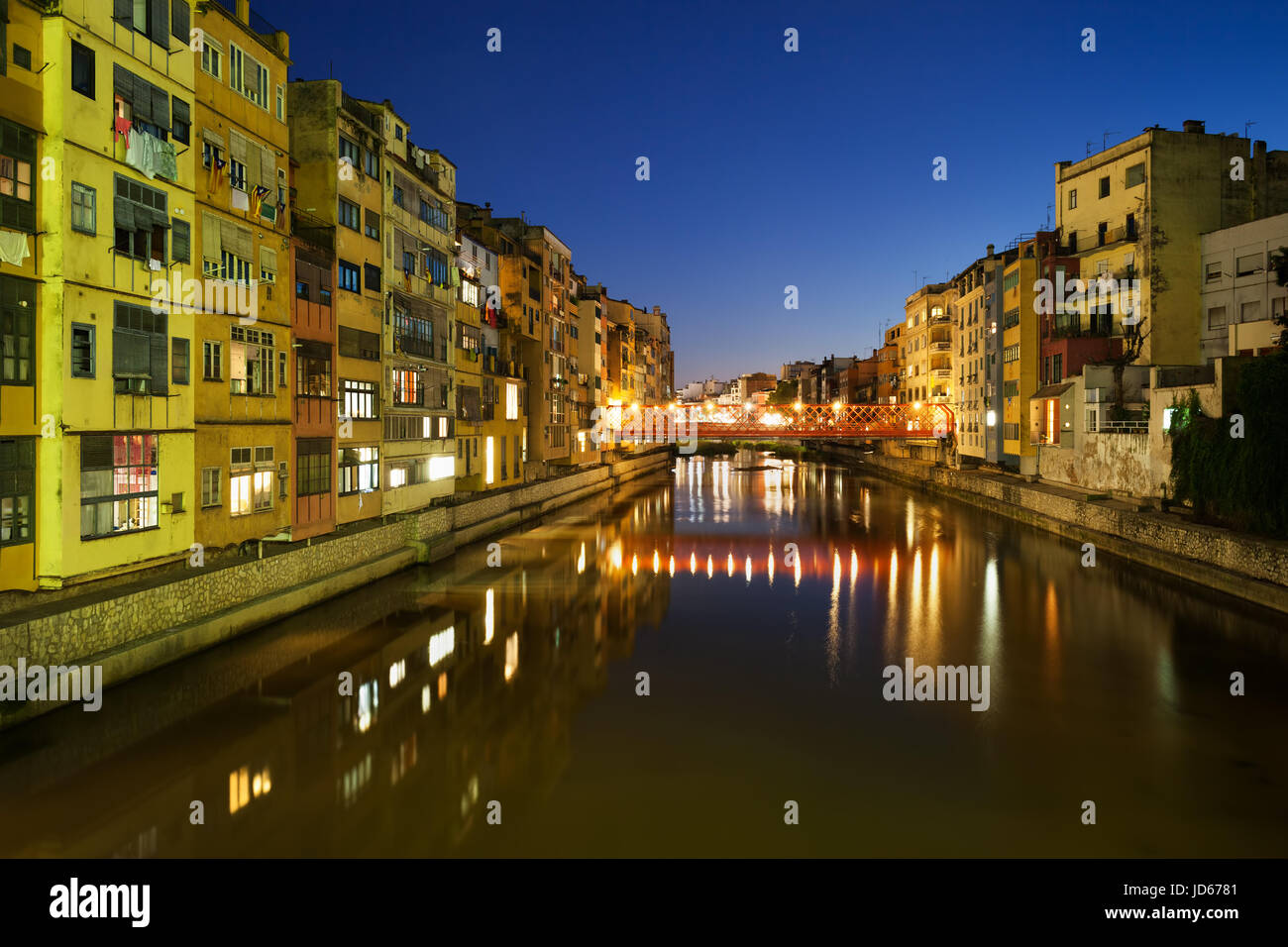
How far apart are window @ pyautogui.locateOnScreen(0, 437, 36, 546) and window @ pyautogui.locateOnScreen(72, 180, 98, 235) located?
15.3ft

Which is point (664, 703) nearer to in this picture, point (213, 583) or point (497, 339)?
point (213, 583)

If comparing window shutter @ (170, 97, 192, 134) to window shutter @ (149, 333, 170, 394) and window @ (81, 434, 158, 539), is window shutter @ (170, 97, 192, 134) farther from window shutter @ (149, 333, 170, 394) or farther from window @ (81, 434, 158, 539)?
window @ (81, 434, 158, 539)

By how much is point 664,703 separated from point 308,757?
6.81m

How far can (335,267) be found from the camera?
90.1ft

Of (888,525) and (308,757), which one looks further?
(888,525)

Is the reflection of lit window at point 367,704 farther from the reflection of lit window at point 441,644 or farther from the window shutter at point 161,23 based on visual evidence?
the window shutter at point 161,23

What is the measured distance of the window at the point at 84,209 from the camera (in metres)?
16.6

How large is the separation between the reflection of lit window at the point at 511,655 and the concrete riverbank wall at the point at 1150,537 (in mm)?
21229

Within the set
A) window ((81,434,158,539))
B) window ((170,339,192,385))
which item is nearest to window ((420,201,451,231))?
window ((170,339,192,385))

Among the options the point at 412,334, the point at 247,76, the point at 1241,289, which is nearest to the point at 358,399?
the point at 412,334

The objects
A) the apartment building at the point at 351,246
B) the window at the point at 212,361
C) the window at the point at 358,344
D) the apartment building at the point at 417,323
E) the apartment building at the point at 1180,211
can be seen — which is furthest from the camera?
the apartment building at the point at 1180,211

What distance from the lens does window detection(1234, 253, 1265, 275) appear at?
4084 centimetres

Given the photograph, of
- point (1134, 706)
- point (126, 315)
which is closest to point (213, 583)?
point (126, 315)

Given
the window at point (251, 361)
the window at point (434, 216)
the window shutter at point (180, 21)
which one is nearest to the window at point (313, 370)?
the window at point (251, 361)
